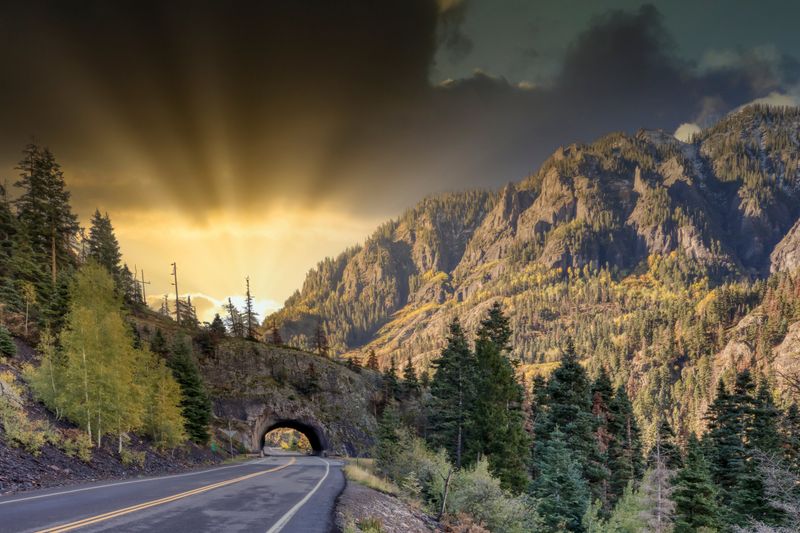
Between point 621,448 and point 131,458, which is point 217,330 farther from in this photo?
point 621,448

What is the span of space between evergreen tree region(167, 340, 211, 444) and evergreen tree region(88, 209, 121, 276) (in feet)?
118

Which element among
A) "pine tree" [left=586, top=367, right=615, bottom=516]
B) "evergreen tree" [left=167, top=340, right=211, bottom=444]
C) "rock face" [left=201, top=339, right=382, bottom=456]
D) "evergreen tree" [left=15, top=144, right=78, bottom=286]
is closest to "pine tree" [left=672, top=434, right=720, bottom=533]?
"pine tree" [left=586, top=367, right=615, bottom=516]

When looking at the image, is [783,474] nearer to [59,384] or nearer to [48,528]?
[48,528]

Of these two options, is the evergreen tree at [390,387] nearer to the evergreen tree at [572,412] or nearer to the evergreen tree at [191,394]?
the evergreen tree at [572,412]

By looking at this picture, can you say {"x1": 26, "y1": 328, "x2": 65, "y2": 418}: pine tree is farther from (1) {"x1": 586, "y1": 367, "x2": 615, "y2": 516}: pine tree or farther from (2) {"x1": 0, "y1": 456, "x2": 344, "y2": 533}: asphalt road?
(1) {"x1": 586, "y1": 367, "x2": 615, "y2": 516}: pine tree

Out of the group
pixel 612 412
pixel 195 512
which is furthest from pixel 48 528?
pixel 612 412

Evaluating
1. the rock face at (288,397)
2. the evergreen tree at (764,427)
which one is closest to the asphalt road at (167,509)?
the rock face at (288,397)

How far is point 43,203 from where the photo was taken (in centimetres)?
4291

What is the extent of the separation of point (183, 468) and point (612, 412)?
1553 inches

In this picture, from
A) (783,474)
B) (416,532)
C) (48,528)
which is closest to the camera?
(48,528)

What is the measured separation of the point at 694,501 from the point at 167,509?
36.0 metres

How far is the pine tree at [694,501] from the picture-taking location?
101 feet

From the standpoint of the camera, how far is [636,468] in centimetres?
4822

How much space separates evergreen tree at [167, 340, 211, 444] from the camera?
3712 cm
